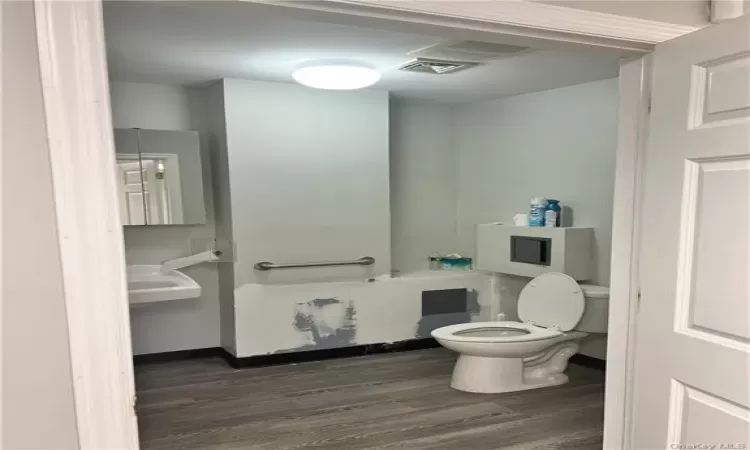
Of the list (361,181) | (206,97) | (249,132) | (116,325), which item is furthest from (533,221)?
(116,325)

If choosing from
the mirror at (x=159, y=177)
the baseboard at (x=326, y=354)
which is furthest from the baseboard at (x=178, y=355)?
the mirror at (x=159, y=177)

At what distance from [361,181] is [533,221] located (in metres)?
1.25

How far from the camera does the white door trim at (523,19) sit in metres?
1.31

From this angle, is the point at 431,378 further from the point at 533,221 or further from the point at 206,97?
the point at 206,97

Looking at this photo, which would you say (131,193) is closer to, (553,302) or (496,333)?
(496,333)

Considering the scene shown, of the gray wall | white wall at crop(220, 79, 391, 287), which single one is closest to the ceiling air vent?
white wall at crop(220, 79, 391, 287)

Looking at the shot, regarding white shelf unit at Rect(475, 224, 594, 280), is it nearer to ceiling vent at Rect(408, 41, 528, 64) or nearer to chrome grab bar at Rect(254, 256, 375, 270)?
chrome grab bar at Rect(254, 256, 375, 270)

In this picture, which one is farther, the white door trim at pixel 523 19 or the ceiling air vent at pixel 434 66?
the ceiling air vent at pixel 434 66

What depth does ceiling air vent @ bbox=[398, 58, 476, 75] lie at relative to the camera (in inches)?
118

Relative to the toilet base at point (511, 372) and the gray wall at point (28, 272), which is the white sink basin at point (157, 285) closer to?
the toilet base at point (511, 372)

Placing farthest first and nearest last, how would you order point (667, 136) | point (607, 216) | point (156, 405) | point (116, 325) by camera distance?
point (607, 216) < point (156, 405) < point (667, 136) < point (116, 325)

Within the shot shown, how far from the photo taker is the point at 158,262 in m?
3.81

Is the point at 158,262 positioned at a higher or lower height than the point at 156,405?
higher

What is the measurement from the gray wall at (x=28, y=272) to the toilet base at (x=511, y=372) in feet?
8.31
